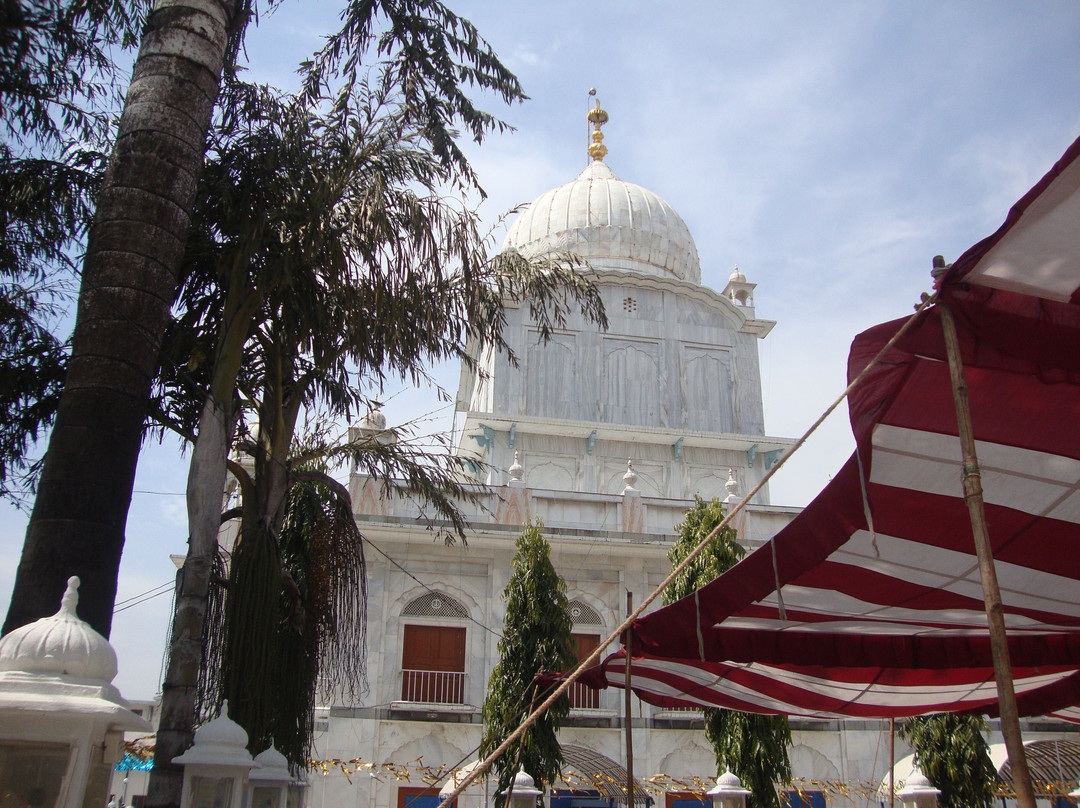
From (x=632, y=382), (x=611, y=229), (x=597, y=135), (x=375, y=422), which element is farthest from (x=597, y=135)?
(x=375, y=422)

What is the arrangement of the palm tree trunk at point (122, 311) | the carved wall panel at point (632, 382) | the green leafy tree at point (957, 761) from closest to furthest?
1. the palm tree trunk at point (122, 311)
2. the green leafy tree at point (957, 761)
3. the carved wall panel at point (632, 382)

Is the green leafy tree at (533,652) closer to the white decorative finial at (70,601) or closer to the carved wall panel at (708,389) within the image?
the white decorative finial at (70,601)

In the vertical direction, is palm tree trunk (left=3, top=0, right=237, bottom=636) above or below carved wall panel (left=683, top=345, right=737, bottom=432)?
below

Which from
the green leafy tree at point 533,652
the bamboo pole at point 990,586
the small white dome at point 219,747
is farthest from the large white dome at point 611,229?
the bamboo pole at point 990,586

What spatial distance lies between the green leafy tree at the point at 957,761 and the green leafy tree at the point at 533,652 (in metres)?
4.77

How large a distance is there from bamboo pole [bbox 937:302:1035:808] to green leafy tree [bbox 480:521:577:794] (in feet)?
28.8

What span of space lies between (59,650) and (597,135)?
90.7 feet

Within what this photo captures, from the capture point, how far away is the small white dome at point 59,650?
3.88m

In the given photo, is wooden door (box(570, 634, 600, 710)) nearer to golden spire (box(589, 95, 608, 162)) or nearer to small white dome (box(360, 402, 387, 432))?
small white dome (box(360, 402, 387, 432))

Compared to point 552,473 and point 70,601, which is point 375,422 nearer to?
point 552,473

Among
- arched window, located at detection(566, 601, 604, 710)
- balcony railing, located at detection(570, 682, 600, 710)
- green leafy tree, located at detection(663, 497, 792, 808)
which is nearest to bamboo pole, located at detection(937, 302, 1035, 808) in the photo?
green leafy tree, located at detection(663, 497, 792, 808)

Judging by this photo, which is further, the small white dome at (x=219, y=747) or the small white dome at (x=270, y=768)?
the small white dome at (x=270, y=768)

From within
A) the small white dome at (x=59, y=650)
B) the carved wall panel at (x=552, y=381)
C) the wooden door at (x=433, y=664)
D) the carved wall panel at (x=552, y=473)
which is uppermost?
the carved wall panel at (x=552, y=381)

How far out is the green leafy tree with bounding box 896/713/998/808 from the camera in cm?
1209
